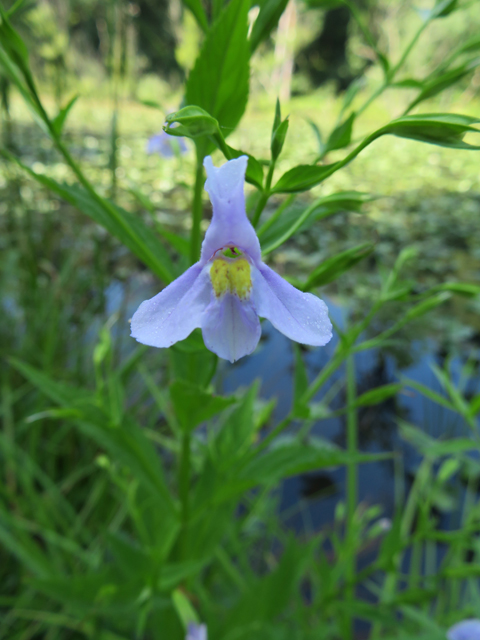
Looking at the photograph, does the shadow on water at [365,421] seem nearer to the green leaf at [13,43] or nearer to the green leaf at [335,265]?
the green leaf at [335,265]

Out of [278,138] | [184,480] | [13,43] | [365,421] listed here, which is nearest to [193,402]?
[184,480]

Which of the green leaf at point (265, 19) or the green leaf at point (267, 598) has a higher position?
the green leaf at point (265, 19)

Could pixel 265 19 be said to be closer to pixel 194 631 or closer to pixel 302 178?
pixel 302 178

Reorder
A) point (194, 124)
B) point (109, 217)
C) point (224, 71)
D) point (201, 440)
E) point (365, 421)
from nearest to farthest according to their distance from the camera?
point (194, 124)
point (224, 71)
point (109, 217)
point (201, 440)
point (365, 421)

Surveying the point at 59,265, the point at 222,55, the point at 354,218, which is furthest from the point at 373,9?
the point at 222,55

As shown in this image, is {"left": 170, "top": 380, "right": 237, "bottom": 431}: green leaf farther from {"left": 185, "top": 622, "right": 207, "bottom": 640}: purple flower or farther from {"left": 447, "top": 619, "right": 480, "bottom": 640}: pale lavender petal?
{"left": 447, "top": 619, "right": 480, "bottom": 640}: pale lavender petal

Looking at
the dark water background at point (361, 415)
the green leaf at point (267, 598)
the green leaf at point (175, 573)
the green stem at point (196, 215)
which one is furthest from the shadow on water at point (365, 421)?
the green stem at point (196, 215)
